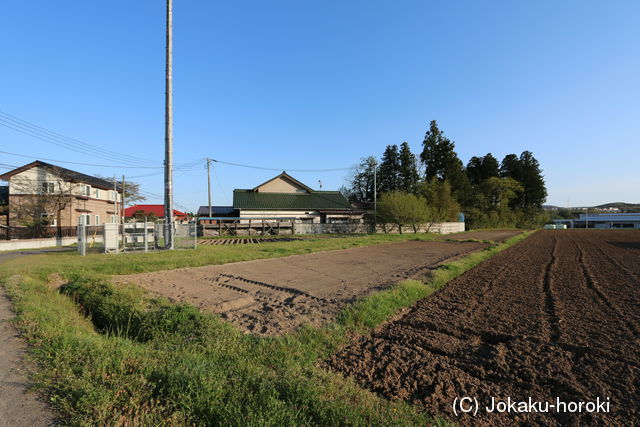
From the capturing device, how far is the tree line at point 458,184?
5231 cm

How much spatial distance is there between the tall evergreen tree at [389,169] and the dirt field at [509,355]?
54.7 meters

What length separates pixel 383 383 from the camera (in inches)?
140

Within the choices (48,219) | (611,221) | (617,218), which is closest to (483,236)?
(48,219)

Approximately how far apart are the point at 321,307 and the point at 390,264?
7206 mm

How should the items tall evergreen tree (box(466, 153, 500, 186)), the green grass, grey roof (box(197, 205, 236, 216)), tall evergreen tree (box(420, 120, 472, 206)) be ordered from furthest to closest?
tall evergreen tree (box(466, 153, 500, 186))
tall evergreen tree (box(420, 120, 472, 206))
grey roof (box(197, 205, 236, 216))
the green grass

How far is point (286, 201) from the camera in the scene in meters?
41.2

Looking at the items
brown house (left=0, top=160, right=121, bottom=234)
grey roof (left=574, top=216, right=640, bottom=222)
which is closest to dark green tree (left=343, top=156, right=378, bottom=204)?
brown house (left=0, top=160, right=121, bottom=234)

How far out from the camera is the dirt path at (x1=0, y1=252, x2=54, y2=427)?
8.38ft

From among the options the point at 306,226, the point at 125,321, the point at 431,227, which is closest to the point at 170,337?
the point at 125,321

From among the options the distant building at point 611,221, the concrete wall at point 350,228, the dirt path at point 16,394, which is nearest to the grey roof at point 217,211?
the concrete wall at point 350,228

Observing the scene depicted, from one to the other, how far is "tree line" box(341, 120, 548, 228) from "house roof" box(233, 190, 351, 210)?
9.22m

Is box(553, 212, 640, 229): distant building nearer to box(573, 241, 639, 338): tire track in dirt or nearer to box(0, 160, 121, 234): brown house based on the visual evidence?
box(573, 241, 639, 338): tire track in dirt

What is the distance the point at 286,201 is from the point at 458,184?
35609 millimetres

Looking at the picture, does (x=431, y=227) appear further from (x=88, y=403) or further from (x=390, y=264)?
(x=88, y=403)
